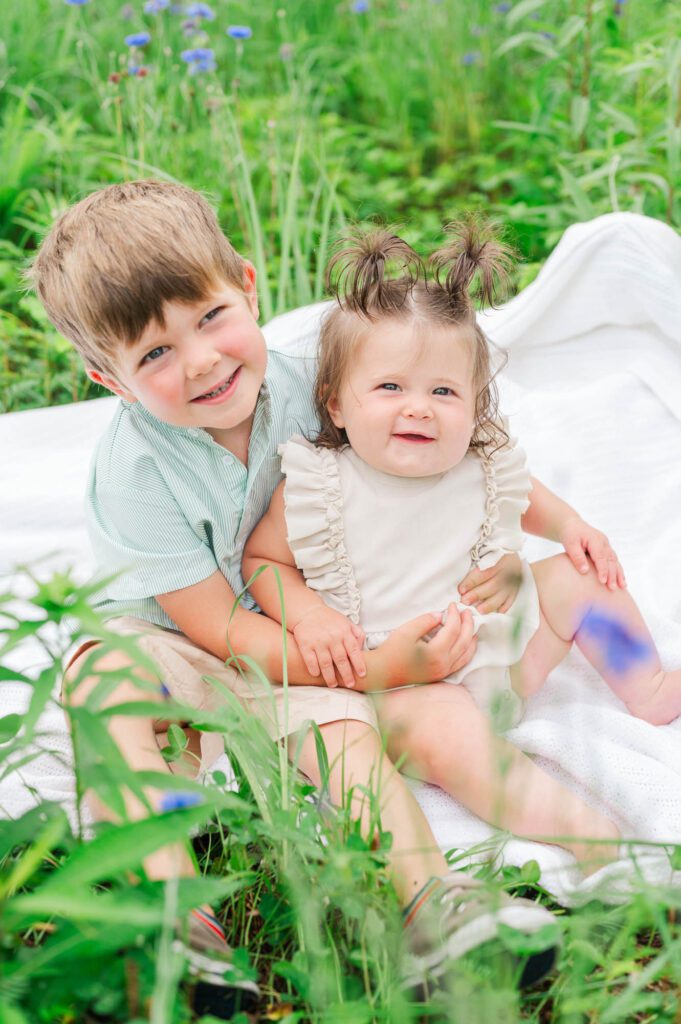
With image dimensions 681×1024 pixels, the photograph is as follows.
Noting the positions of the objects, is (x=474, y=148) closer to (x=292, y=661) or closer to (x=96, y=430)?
(x=96, y=430)

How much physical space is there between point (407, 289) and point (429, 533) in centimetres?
34

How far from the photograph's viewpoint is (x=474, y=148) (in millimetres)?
3281

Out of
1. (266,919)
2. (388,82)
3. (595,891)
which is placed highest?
(388,82)

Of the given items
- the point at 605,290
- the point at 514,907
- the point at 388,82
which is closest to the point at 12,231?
the point at 388,82

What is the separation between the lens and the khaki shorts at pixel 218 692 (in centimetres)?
136

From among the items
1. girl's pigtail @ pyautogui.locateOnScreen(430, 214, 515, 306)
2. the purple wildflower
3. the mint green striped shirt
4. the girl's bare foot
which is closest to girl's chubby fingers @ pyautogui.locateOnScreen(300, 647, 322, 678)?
the mint green striped shirt

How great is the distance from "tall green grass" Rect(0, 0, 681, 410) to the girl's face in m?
0.86

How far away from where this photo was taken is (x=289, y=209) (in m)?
2.28

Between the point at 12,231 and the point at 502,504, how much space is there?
5.99 feet

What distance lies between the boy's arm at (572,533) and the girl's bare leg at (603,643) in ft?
0.06

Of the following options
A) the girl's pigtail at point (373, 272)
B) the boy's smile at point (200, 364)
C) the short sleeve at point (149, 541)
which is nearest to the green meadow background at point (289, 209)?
the girl's pigtail at point (373, 272)

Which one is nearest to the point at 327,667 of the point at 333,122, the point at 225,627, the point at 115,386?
the point at 225,627

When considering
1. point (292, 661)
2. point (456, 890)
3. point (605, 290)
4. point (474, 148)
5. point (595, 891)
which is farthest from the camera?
point (474, 148)

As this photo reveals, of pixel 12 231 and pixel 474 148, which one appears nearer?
pixel 12 231
